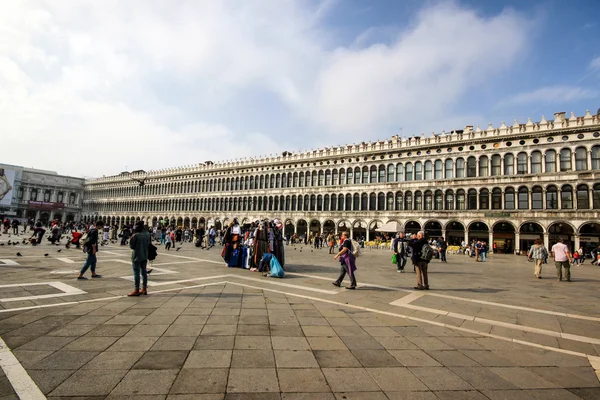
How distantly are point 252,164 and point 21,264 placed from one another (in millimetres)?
48465

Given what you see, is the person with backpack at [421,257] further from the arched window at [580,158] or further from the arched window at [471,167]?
the arched window at [580,158]

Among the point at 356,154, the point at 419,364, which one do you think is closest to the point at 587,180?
the point at 356,154

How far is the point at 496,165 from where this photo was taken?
3647cm

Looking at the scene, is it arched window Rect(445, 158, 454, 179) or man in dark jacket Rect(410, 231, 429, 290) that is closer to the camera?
man in dark jacket Rect(410, 231, 429, 290)

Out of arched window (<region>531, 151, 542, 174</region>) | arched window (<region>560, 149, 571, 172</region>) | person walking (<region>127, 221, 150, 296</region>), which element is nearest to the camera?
person walking (<region>127, 221, 150, 296</region>)

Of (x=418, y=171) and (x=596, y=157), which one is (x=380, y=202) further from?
(x=596, y=157)

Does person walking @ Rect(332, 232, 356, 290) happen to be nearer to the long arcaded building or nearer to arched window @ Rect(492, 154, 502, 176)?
the long arcaded building

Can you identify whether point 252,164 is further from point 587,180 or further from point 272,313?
point 272,313

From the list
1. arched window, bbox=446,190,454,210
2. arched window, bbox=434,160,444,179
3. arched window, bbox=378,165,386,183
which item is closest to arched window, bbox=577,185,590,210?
arched window, bbox=446,190,454,210

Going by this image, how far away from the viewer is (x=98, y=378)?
334 cm

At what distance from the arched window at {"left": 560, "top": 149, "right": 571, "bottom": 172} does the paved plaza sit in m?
32.5

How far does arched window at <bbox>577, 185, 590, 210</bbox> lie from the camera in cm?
3148

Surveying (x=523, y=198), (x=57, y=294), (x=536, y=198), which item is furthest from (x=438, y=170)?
(x=57, y=294)

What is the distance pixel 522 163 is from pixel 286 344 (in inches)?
1586
